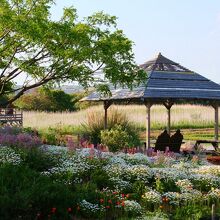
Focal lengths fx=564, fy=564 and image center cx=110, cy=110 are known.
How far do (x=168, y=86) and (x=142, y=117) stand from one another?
1390 centimetres

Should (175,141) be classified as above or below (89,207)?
above

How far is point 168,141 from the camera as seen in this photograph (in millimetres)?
19250

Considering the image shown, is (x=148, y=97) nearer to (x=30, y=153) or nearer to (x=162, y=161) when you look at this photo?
(x=162, y=161)

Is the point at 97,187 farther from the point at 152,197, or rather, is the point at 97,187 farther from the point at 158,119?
the point at 158,119

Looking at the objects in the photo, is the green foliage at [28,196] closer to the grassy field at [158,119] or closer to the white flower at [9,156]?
the white flower at [9,156]

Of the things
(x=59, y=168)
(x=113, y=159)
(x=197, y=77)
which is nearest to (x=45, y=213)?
(x=59, y=168)

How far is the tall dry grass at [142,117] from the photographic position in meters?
33.3

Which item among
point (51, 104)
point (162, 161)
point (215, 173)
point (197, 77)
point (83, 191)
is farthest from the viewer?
point (51, 104)

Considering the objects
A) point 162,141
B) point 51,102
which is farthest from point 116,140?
point 51,102

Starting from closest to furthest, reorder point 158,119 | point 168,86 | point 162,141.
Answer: point 162,141, point 168,86, point 158,119

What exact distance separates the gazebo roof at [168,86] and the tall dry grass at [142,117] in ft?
27.8

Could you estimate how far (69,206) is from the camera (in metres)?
8.68

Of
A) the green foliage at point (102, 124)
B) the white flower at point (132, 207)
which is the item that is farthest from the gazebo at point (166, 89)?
the white flower at point (132, 207)

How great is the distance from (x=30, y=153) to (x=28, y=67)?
915 cm
